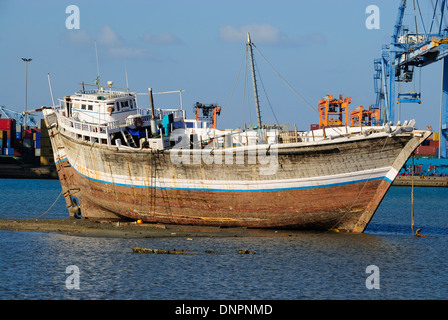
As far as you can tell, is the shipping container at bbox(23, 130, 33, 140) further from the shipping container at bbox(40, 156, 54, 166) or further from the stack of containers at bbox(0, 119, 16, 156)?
the shipping container at bbox(40, 156, 54, 166)

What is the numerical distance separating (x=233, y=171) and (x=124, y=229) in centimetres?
667

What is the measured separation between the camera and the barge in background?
29.5 meters

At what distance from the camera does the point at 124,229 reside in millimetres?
33219

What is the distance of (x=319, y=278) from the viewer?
23.1 m

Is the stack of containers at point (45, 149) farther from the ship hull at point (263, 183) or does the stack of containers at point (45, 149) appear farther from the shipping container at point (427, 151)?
the ship hull at point (263, 183)

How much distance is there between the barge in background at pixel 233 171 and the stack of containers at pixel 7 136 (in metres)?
80.5

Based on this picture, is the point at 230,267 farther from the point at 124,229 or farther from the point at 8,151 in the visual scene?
the point at 8,151

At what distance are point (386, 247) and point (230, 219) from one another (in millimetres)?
7821

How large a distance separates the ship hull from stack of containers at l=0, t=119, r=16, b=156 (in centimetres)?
8383

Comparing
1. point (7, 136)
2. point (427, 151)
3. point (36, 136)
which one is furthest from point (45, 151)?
point (427, 151)

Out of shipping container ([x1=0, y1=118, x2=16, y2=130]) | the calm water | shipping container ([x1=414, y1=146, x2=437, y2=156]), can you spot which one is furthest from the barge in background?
shipping container ([x1=414, y1=146, x2=437, y2=156])

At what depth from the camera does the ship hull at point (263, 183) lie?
29.4 m

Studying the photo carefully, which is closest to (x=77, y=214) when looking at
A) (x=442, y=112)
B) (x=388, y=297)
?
(x=388, y=297)
